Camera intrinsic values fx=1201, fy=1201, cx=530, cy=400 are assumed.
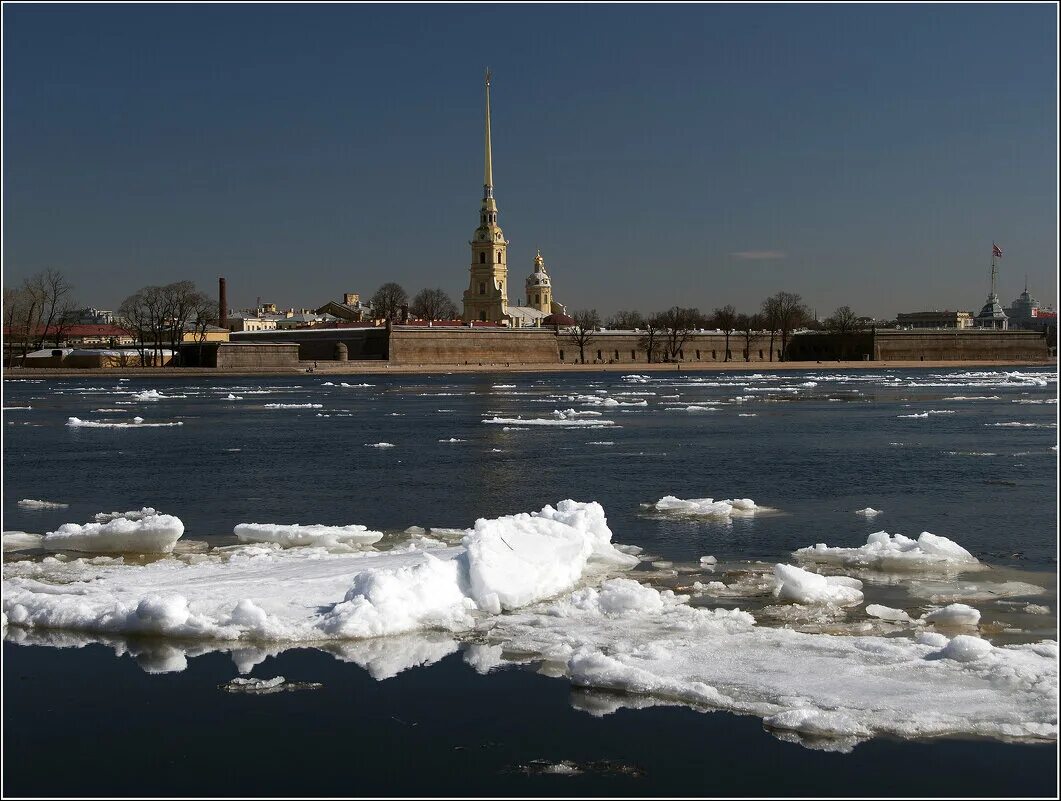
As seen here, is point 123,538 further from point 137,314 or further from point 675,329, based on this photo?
point 675,329

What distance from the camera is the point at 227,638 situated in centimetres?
723

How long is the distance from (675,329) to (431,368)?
25045 millimetres

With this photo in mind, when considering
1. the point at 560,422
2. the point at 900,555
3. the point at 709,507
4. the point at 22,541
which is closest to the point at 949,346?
the point at 560,422

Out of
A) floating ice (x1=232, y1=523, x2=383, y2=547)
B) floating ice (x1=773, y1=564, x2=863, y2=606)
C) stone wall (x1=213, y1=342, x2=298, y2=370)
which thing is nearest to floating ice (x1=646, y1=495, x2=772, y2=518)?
floating ice (x1=232, y1=523, x2=383, y2=547)

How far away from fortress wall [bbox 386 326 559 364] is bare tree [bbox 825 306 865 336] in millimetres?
26264

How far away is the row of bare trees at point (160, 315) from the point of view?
7119 cm

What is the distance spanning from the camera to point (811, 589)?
802 cm

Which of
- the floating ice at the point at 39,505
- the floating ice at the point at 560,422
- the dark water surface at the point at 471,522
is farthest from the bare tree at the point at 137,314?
the floating ice at the point at 39,505

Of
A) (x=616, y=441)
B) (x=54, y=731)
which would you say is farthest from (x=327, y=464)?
(x=54, y=731)

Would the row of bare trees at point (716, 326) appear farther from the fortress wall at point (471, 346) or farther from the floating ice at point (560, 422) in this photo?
the floating ice at point (560, 422)

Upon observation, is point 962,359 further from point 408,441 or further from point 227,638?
point 227,638

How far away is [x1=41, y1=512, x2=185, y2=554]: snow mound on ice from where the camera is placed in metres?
10.1

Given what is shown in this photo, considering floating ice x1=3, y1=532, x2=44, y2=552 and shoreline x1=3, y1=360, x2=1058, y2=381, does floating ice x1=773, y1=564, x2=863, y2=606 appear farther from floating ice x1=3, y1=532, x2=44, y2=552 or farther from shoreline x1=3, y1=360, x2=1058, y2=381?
shoreline x1=3, y1=360, x2=1058, y2=381

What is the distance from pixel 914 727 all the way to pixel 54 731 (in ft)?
13.3
